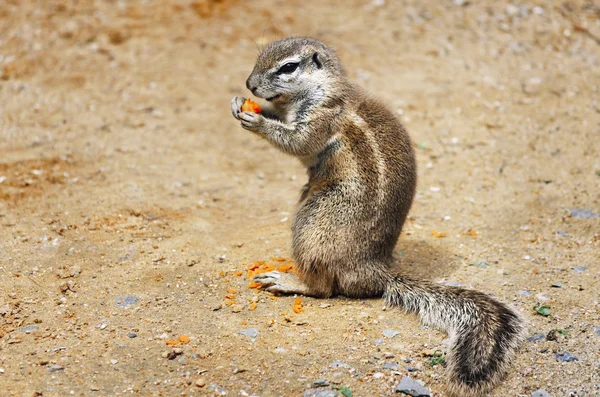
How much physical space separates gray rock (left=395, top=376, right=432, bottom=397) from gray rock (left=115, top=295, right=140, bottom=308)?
1.95 m

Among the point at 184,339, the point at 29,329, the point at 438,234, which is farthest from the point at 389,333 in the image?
the point at 29,329

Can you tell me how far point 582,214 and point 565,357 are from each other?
2215 mm

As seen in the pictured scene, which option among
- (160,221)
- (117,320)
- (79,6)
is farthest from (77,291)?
(79,6)

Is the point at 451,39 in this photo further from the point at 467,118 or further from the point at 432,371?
the point at 432,371

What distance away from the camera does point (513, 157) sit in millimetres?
7090

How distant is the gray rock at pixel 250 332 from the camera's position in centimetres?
437

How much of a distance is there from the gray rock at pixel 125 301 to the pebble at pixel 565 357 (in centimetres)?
283

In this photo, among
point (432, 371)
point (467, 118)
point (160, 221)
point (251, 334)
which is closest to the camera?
point (432, 371)

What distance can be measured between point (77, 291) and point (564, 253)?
12.5 ft

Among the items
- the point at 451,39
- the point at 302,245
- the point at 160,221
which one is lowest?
the point at 160,221

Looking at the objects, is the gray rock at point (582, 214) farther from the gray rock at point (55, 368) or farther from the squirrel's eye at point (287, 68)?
the gray rock at point (55, 368)

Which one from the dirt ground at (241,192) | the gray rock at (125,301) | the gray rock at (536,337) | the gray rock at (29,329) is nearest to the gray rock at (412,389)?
the dirt ground at (241,192)

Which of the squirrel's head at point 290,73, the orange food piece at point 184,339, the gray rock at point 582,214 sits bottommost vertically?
the orange food piece at point 184,339

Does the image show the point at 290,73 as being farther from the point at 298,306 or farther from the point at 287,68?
the point at 298,306
